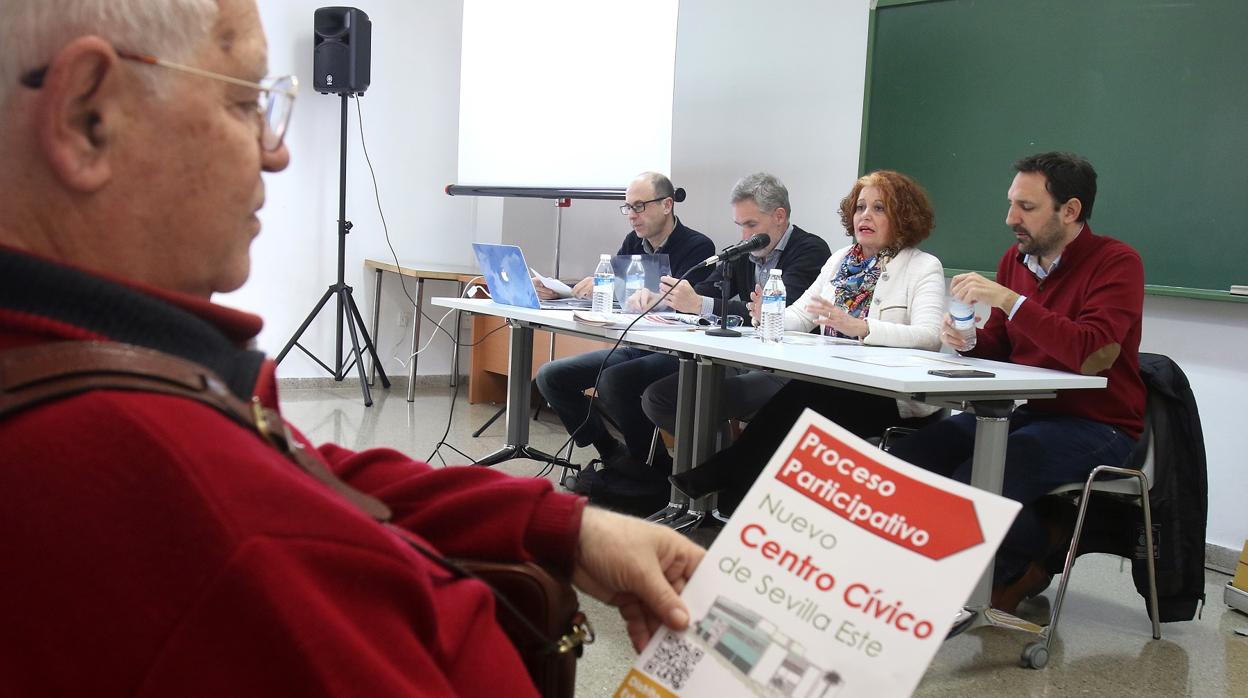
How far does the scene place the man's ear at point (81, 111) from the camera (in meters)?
0.56

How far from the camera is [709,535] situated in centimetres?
318

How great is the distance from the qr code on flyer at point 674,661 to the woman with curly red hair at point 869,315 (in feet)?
7.06

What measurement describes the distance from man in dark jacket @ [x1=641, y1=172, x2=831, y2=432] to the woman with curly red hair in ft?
0.81


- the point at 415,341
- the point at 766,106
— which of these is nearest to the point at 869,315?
the point at 766,106

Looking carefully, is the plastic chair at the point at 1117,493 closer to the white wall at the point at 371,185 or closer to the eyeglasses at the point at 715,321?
the eyeglasses at the point at 715,321

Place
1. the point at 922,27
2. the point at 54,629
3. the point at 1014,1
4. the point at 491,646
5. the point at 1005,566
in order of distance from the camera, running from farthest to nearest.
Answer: the point at 922,27 → the point at 1014,1 → the point at 1005,566 → the point at 491,646 → the point at 54,629

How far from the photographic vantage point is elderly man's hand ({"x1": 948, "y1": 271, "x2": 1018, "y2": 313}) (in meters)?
2.53

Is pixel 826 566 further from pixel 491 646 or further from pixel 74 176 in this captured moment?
pixel 74 176

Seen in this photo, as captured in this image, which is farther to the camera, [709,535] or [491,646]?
[709,535]

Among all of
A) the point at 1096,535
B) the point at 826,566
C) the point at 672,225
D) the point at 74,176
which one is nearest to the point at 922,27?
the point at 672,225

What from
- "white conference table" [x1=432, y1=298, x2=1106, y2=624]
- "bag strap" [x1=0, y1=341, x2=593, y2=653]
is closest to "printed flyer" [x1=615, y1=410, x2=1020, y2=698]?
"bag strap" [x1=0, y1=341, x2=593, y2=653]

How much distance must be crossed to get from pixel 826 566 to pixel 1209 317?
3077 mm

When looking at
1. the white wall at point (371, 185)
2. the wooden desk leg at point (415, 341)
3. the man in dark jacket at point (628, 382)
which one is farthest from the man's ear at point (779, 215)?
the white wall at point (371, 185)

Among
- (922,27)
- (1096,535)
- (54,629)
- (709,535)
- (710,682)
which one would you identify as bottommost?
(709,535)
